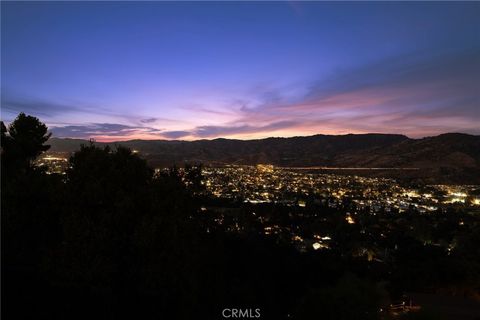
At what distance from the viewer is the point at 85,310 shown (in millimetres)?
7258

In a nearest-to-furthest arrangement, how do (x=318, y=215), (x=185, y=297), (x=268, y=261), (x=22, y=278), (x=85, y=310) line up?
(x=85, y=310) < (x=185, y=297) < (x=22, y=278) < (x=268, y=261) < (x=318, y=215)

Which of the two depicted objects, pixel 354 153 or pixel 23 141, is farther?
pixel 354 153

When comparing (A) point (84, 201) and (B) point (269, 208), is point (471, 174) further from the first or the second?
(A) point (84, 201)

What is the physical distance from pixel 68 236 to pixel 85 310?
1.57 m

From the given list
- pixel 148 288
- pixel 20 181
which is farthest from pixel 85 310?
pixel 20 181

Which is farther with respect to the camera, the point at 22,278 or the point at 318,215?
the point at 318,215

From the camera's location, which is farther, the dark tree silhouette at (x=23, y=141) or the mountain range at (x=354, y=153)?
the mountain range at (x=354, y=153)

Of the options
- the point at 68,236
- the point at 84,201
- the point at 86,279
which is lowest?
the point at 86,279

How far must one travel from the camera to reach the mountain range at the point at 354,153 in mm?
69750

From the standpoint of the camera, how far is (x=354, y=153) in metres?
99.3

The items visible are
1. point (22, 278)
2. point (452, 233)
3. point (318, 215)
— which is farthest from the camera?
point (318, 215)

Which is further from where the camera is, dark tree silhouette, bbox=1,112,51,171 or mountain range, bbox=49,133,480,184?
mountain range, bbox=49,133,480,184

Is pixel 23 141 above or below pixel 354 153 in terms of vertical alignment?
below

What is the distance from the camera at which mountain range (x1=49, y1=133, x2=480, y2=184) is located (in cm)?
6975
